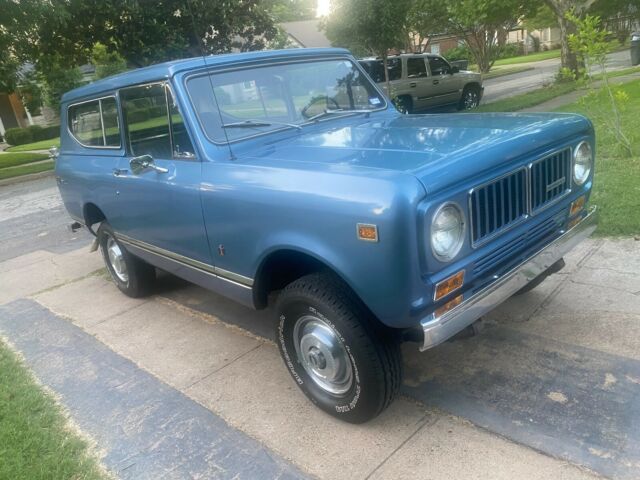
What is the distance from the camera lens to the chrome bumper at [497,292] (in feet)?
7.86

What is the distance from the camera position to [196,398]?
A: 10.9 feet

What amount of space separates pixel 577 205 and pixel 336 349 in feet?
5.58

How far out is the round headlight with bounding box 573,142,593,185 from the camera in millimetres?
3170

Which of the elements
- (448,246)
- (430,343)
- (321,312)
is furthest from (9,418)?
(448,246)

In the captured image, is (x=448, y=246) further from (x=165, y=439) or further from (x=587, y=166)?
(x=165, y=439)

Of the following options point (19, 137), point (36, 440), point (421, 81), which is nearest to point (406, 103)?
point (421, 81)

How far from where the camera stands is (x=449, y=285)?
2438 mm

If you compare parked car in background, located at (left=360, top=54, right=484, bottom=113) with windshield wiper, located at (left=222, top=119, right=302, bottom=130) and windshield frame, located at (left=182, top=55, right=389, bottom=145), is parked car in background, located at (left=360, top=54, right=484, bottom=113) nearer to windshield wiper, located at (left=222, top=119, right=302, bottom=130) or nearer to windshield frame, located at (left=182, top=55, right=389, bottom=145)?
windshield frame, located at (left=182, top=55, right=389, bottom=145)

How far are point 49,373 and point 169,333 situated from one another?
875 millimetres

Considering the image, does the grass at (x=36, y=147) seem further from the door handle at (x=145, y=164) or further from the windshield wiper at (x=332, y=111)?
the windshield wiper at (x=332, y=111)

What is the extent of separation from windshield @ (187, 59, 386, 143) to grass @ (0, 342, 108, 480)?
1.93 meters

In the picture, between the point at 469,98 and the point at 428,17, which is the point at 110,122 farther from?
the point at 428,17

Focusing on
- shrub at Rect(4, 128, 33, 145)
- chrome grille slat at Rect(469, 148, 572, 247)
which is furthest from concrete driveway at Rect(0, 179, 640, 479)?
shrub at Rect(4, 128, 33, 145)

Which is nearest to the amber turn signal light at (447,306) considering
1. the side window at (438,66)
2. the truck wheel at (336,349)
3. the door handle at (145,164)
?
the truck wheel at (336,349)
